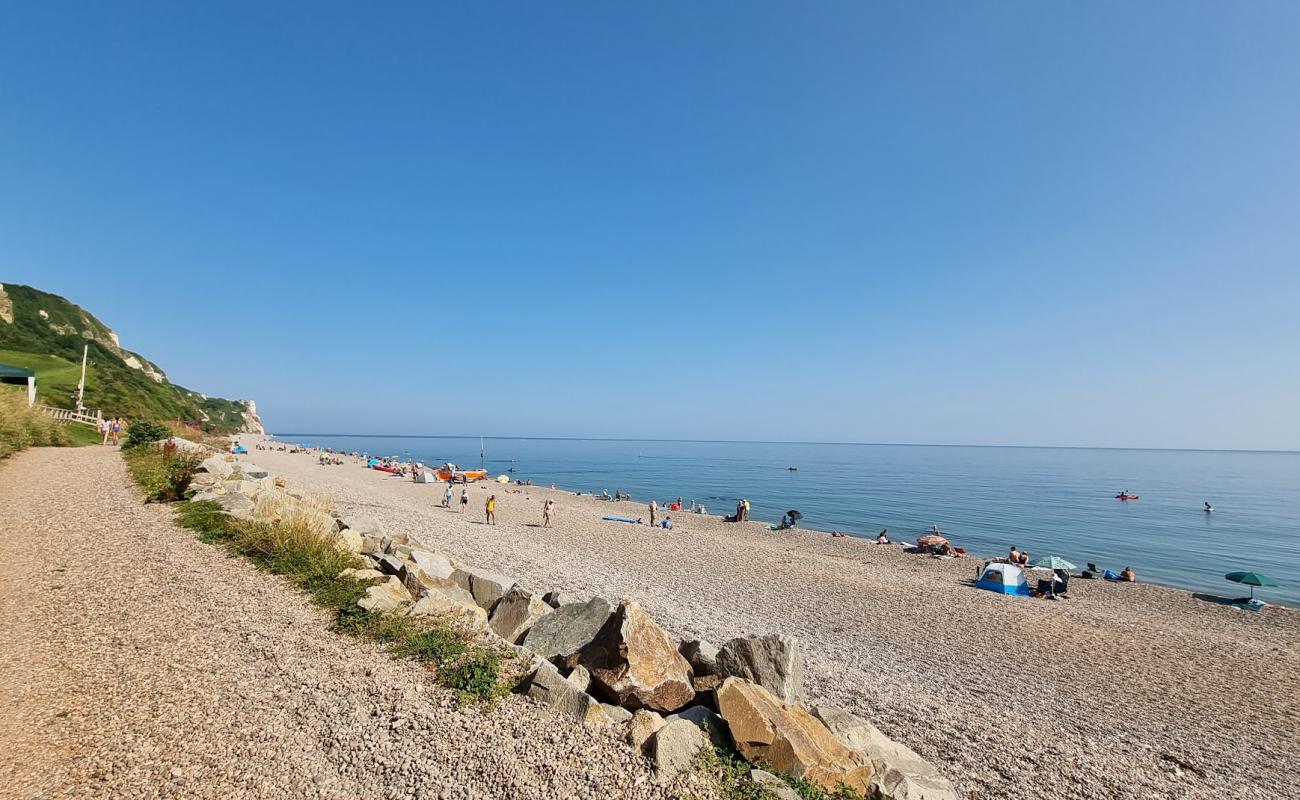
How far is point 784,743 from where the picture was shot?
5227 millimetres

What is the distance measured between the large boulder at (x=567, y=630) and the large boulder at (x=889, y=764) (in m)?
3.08

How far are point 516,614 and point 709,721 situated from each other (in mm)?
3648

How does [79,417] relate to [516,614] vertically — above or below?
above

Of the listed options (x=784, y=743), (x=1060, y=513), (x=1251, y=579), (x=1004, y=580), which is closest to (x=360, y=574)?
(x=784, y=743)

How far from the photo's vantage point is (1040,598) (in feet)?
73.6

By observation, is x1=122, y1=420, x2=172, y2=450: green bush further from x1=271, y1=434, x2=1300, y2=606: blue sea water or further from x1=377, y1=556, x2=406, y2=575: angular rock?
x1=271, y1=434, x2=1300, y2=606: blue sea water

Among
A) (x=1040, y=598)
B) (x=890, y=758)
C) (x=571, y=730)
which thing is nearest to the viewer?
(x=571, y=730)

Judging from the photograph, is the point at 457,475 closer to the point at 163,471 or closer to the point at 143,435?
the point at 143,435

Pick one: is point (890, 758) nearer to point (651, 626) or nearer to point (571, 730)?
point (651, 626)

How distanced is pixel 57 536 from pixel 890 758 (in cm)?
1485

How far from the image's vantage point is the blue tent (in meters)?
22.9

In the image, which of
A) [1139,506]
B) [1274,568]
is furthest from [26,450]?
[1139,506]

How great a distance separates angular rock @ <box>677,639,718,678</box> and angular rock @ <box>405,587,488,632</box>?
2.81 metres

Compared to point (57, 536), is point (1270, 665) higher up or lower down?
lower down
